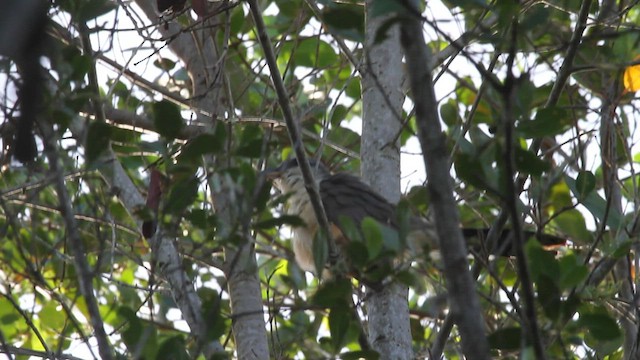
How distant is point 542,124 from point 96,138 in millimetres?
1123

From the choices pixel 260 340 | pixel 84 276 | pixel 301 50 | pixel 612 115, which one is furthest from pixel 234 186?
pixel 301 50

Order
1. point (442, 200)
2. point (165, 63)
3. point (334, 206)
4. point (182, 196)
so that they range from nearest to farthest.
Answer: point (442, 200) < point (182, 196) < point (334, 206) < point (165, 63)

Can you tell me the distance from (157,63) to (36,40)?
4067mm

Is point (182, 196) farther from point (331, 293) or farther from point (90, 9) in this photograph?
point (90, 9)

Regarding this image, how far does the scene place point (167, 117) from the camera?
8.38ft

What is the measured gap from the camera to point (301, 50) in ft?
17.5

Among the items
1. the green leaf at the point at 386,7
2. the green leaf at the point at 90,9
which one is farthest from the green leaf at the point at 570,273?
the green leaf at the point at 90,9

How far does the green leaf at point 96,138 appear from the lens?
2.54m

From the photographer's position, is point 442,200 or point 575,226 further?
point 575,226

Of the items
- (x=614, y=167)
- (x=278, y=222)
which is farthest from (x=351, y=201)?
(x=278, y=222)

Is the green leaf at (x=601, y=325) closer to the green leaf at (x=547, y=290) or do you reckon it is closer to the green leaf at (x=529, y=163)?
the green leaf at (x=547, y=290)

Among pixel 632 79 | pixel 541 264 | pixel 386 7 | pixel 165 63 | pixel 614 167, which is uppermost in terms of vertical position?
pixel 165 63

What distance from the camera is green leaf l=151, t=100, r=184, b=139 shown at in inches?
100

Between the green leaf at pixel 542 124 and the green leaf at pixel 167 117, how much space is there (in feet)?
2.85
